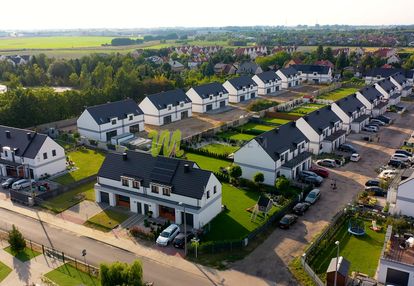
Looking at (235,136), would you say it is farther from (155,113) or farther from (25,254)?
(25,254)

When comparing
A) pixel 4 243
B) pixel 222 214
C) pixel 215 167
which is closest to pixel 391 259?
pixel 222 214

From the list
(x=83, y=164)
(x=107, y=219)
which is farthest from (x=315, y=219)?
(x=83, y=164)

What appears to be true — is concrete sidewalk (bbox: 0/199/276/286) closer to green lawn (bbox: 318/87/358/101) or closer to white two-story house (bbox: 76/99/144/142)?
white two-story house (bbox: 76/99/144/142)

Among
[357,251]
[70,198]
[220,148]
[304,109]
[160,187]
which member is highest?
[160,187]

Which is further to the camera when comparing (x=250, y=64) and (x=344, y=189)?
(x=250, y=64)

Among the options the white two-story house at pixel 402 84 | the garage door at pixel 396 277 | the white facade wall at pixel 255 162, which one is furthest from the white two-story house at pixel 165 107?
the white two-story house at pixel 402 84

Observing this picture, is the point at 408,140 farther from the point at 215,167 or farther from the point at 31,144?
the point at 31,144
